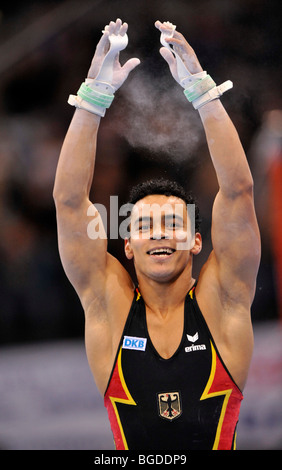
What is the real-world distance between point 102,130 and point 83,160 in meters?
1.77

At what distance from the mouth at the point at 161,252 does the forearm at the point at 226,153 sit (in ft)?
1.57

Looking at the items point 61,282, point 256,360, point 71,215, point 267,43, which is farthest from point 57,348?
point 267,43

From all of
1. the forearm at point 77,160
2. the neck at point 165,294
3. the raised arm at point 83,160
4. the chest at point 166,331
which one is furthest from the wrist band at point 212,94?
the chest at point 166,331

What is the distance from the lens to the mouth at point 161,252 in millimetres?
3137

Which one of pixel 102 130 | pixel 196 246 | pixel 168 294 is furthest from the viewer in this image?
pixel 102 130

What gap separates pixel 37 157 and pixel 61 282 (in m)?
1.24

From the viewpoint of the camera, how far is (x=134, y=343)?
122 inches

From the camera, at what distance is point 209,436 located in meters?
3.01

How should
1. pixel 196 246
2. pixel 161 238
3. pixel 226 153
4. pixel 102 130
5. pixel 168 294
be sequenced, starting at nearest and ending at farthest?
pixel 226 153
pixel 161 238
pixel 168 294
pixel 196 246
pixel 102 130

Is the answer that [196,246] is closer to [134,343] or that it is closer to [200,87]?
[134,343]

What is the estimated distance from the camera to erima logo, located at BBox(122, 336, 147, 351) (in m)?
3.08

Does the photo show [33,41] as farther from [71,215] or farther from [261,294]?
[261,294]

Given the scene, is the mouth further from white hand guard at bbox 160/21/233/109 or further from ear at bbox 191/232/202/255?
white hand guard at bbox 160/21/233/109

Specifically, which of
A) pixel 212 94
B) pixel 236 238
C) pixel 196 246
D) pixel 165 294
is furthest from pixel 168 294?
pixel 212 94
